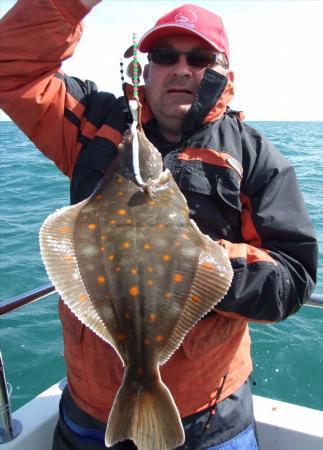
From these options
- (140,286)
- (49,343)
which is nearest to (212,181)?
(140,286)

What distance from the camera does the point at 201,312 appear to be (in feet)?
6.76

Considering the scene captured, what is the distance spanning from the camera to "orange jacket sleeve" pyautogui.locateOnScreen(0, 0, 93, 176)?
2426 mm

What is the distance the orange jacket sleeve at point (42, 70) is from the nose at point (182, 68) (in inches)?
23.6

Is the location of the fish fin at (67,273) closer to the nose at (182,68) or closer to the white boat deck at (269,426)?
the nose at (182,68)

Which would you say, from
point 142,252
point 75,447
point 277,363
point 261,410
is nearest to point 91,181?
point 142,252

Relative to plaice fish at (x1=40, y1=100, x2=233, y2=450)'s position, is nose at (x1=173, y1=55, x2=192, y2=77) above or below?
above

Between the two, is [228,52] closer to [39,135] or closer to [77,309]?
[39,135]

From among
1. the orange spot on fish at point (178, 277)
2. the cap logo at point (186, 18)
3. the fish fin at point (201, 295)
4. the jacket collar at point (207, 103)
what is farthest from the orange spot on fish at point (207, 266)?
the cap logo at point (186, 18)

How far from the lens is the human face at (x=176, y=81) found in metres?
2.70

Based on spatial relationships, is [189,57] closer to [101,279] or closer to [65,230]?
[65,230]

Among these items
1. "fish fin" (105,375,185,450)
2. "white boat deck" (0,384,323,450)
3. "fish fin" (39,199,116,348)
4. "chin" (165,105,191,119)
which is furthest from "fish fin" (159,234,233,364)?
"white boat deck" (0,384,323,450)

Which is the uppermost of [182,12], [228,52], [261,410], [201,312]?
[182,12]

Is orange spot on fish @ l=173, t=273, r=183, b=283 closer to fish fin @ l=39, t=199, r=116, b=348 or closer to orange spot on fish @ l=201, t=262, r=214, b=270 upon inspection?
orange spot on fish @ l=201, t=262, r=214, b=270

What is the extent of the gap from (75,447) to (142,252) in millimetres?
1477
